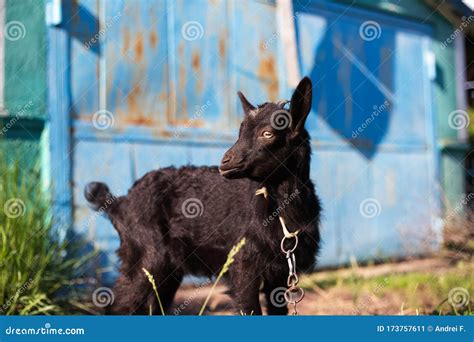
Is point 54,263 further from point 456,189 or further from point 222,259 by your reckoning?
point 456,189

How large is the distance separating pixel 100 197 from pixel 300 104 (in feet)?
4.81

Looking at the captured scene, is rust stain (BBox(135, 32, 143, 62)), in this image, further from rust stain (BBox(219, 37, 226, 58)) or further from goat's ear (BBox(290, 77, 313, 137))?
goat's ear (BBox(290, 77, 313, 137))

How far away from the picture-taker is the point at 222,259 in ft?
11.8

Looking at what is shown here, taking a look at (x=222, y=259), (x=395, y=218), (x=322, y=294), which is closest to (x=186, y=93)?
(x=222, y=259)

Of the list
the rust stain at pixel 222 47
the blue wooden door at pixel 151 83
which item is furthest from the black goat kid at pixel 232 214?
the rust stain at pixel 222 47

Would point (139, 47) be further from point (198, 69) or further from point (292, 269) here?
point (292, 269)

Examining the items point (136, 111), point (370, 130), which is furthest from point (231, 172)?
point (370, 130)

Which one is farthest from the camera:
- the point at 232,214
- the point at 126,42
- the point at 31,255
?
the point at 126,42

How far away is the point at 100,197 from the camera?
387cm

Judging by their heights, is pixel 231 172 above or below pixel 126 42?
below

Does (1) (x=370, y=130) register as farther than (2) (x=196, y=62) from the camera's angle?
Yes

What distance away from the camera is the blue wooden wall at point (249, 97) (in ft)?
14.3

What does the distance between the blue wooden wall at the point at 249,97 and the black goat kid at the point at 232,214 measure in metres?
0.65
